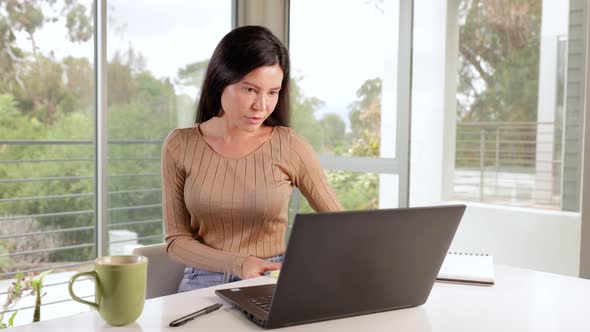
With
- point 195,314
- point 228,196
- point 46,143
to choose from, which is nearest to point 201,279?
point 228,196

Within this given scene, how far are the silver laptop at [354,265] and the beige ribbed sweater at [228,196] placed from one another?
530 millimetres

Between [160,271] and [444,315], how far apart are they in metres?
0.81

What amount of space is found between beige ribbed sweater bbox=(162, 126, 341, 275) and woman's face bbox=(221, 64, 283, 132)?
0.13 m

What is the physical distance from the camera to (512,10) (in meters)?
2.79

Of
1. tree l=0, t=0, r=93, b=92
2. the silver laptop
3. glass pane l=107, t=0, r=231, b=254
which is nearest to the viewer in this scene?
the silver laptop

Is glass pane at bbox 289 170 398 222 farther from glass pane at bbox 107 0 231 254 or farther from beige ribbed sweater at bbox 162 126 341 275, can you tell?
beige ribbed sweater at bbox 162 126 341 275

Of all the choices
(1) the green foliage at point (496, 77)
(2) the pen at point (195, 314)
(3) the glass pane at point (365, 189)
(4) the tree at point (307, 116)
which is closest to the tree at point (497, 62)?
(1) the green foliage at point (496, 77)

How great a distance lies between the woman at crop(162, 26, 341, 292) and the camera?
1.58m

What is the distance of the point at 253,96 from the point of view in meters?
1.58

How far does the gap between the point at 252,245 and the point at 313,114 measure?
6.67 feet

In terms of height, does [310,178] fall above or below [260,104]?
below

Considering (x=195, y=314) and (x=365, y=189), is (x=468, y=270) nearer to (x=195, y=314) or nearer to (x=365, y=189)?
(x=195, y=314)

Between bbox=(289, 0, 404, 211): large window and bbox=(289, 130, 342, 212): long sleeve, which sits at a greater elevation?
bbox=(289, 0, 404, 211): large window

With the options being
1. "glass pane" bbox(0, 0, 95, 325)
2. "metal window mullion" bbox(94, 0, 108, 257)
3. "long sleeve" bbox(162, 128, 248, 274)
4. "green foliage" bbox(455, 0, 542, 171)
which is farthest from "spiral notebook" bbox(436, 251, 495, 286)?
"glass pane" bbox(0, 0, 95, 325)
